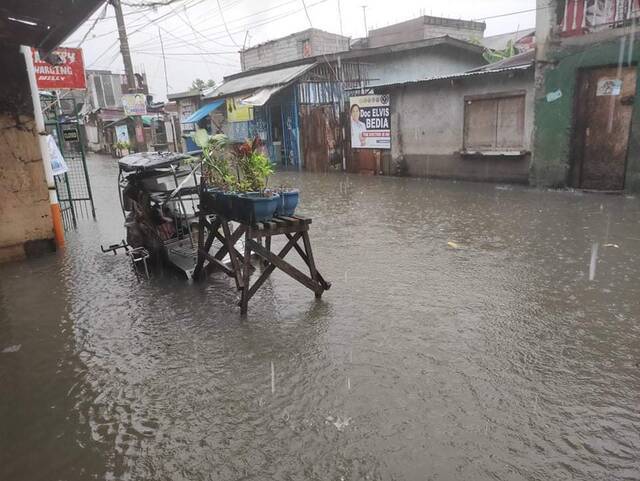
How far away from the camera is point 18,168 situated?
6953 mm

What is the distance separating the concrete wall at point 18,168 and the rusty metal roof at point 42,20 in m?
0.56

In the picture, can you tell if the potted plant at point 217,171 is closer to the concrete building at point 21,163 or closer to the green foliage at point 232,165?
the green foliage at point 232,165

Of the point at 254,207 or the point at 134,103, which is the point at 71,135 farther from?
the point at 134,103

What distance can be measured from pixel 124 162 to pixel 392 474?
535cm

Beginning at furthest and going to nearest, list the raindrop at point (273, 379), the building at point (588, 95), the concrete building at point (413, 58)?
the concrete building at point (413, 58) < the building at point (588, 95) < the raindrop at point (273, 379)

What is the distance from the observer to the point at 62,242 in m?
7.86

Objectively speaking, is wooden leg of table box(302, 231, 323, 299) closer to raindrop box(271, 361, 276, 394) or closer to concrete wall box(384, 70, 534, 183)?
raindrop box(271, 361, 276, 394)

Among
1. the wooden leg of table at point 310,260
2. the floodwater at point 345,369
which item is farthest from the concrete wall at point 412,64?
the wooden leg of table at point 310,260

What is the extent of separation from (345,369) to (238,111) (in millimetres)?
18348

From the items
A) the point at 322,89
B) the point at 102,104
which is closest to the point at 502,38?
the point at 322,89

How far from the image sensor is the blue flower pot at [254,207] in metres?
4.43

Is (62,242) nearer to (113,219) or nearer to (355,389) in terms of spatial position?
(113,219)

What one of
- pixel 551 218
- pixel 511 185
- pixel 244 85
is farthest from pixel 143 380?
pixel 244 85

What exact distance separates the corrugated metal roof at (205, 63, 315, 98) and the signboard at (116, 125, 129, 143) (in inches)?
526
